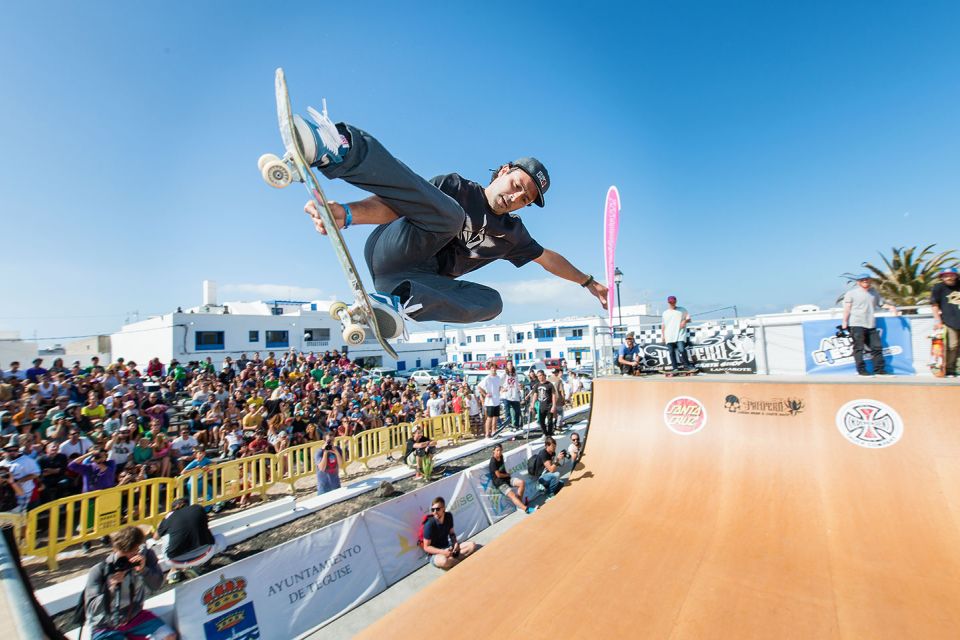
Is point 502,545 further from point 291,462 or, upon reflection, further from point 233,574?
point 291,462

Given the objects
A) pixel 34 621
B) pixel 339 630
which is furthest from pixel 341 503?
pixel 34 621

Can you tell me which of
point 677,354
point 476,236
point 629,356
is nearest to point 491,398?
point 629,356

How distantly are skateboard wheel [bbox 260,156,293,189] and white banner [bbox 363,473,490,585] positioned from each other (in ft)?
17.1

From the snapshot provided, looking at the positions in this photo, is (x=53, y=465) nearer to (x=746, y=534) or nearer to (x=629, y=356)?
(x=746, y=534)

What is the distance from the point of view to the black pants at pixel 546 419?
11.4m

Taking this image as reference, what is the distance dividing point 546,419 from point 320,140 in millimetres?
10187

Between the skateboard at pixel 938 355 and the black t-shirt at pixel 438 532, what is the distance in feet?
26.1

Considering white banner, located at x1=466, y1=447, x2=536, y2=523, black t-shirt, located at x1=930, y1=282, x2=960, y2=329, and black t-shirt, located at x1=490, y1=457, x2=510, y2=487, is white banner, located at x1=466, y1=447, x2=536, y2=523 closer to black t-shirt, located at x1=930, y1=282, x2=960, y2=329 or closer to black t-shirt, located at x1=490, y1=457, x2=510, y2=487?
black t-shirt, located at x1=490, y1=457, x2=510, y2=487

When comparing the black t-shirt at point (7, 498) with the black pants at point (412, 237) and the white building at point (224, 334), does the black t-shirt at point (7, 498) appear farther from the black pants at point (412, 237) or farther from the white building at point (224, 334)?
the white building at point (224, 334)

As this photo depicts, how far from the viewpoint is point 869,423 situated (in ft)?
17.0

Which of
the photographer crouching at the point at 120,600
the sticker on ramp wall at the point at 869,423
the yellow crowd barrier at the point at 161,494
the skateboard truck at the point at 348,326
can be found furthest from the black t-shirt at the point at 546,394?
the skateboard truck at the point at 348,326

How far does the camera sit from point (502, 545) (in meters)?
4.89

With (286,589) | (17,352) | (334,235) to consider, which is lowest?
(286,589)

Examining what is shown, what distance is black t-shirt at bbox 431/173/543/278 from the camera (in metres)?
3.47
